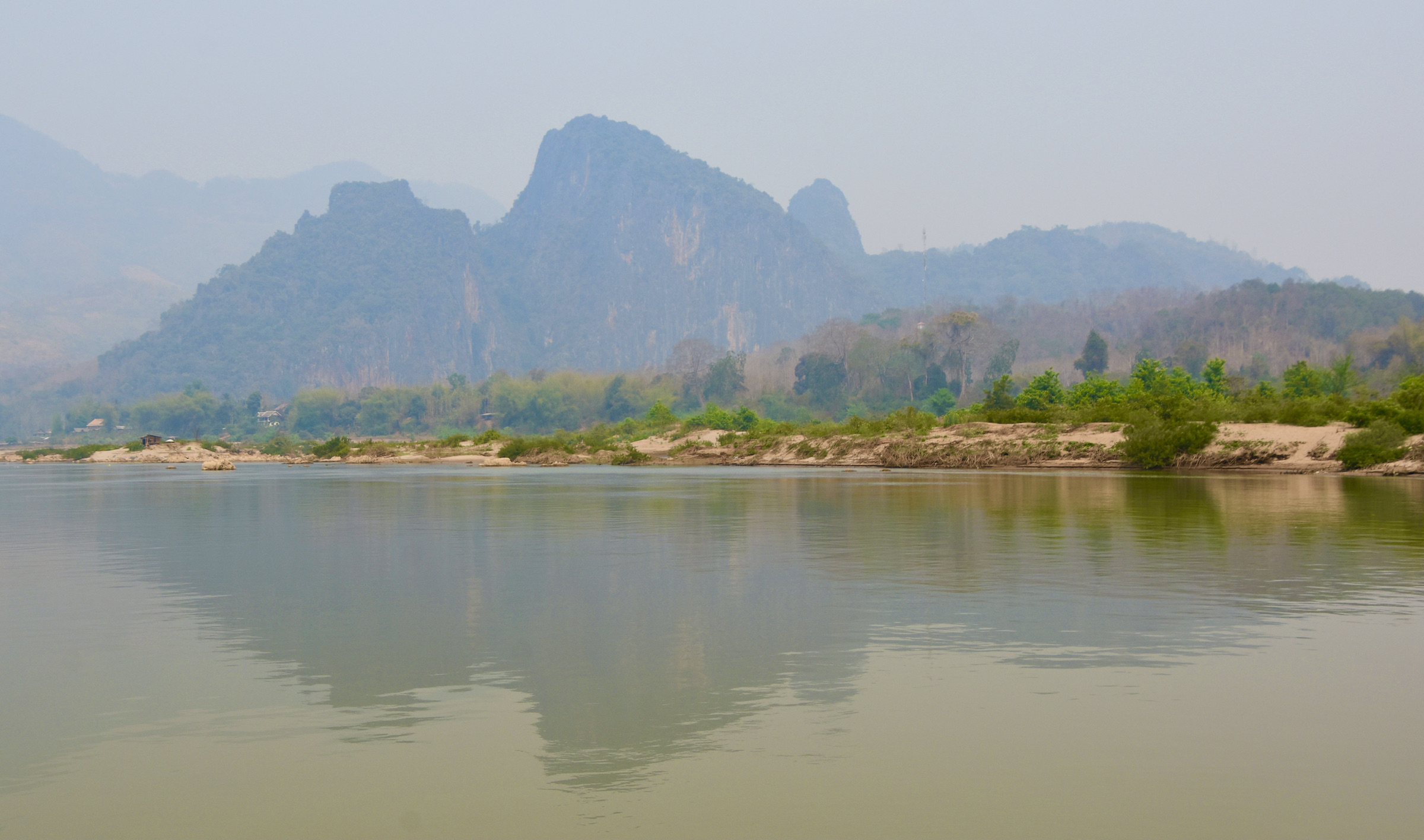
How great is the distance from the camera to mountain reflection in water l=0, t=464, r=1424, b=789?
9516 mm

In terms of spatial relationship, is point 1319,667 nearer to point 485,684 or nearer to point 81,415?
point 485,684

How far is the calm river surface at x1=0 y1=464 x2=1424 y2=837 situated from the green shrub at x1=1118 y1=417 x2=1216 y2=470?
3377cm

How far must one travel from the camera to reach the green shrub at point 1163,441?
178 feet

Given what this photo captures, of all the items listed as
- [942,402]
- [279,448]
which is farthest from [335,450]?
[942,402]

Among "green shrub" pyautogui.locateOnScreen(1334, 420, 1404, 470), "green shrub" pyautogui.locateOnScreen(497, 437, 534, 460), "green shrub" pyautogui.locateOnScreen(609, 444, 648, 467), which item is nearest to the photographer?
"green shrub" pyautogui.locateOnScreen(1334, 420, 1404, 470)

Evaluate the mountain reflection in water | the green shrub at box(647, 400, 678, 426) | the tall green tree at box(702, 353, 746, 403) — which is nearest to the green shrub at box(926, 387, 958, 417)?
the green shrub at box(647, 400, 678, 426)

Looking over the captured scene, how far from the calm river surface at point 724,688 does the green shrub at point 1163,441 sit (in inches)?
1330

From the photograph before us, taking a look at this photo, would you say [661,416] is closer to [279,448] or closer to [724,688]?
[279,448]

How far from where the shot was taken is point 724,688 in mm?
9312

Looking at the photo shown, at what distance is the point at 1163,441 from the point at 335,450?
8227 centimetres

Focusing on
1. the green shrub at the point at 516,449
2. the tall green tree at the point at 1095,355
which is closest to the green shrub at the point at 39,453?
the green shrub at the point at 516,449

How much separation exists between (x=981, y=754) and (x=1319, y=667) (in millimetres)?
4611

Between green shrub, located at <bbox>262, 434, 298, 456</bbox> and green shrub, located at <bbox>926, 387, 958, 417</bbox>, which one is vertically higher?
green shrub, located at <bbox>926, 387, 958, 417</bbox>

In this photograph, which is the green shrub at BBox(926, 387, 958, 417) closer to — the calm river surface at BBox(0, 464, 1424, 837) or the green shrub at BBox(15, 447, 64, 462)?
the green shrub at BBox(15, 447, 64, 462)
